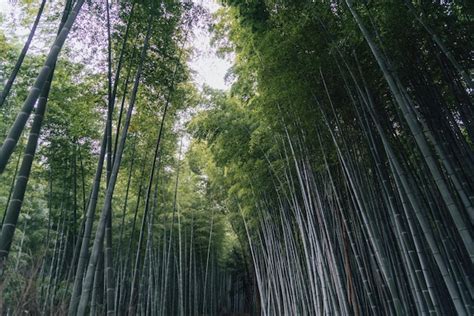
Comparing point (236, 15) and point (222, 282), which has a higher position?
point (236, 15)

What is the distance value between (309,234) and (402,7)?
2.68m

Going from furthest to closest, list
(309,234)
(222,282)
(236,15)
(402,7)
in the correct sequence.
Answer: (222,282) < (309,234) < (236,15) < (402,7)

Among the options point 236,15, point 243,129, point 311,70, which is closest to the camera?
point 311,70

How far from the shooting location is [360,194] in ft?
10.0

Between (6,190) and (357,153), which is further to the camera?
(6,190)

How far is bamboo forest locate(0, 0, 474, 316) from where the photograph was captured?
242 centimetres

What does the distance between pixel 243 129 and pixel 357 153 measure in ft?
7.11

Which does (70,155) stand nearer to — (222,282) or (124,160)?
(124,160)

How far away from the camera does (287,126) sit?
4113 millimetres

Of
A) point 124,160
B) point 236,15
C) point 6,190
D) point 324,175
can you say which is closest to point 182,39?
point 236,15

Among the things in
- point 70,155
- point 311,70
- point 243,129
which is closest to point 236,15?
point 311,70

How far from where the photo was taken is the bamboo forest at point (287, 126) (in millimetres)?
2418

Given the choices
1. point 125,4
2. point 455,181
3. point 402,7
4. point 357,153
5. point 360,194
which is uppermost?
point 125,4

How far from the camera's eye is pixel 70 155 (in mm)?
5160
